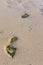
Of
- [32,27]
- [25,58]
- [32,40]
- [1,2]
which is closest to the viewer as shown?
[25,58]

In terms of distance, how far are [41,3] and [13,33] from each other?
0.47 meters

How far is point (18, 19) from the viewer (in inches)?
63.5

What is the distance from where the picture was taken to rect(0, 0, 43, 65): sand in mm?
1305

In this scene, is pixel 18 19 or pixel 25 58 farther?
pixel 18 19

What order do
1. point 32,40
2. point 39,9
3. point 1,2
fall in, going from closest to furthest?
point 32,40, point 39,9, point 1,2

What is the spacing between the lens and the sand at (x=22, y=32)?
4.28 feet

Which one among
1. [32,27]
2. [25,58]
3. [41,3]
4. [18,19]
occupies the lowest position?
[25,58]

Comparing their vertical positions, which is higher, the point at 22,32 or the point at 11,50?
the point at 22,32

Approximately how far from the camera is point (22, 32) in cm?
149

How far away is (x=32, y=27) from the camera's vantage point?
153 cm

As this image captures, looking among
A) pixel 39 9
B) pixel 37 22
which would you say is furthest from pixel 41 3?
pixel 37 22

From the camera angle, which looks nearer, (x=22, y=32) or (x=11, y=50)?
(x=11, y=50)

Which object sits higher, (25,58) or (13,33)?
(13,33)

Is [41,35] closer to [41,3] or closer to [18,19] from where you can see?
[18,19]
